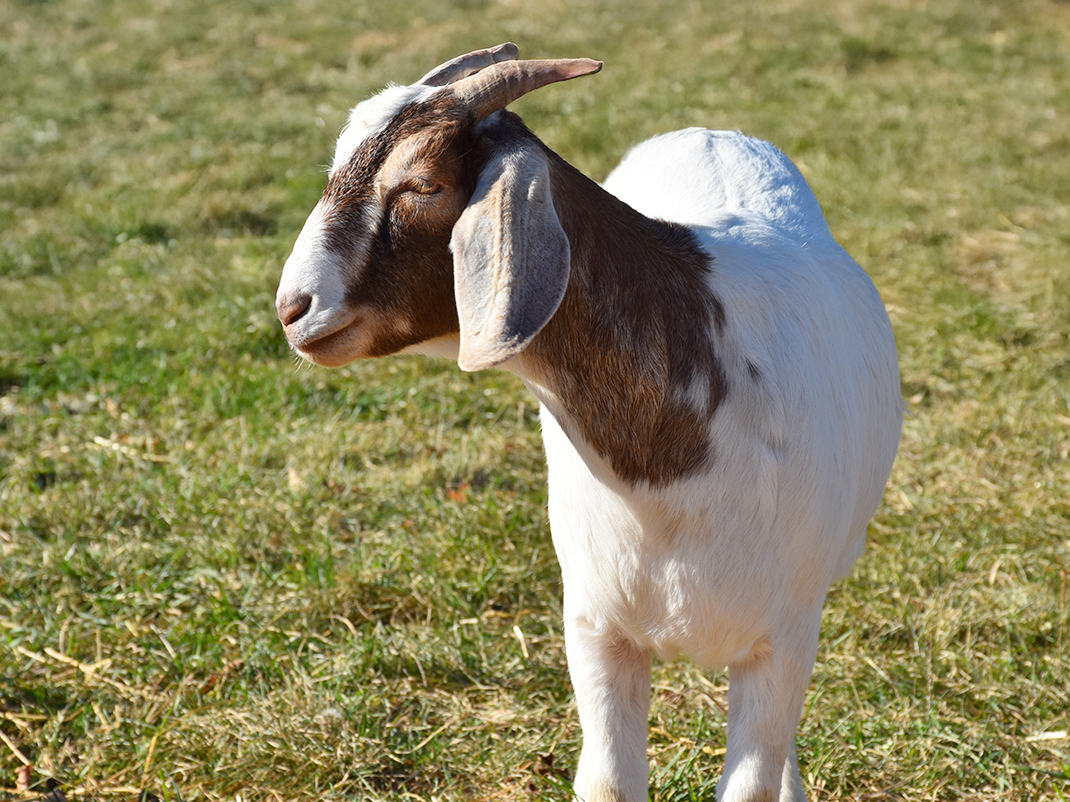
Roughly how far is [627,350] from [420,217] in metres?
Result: 0.46

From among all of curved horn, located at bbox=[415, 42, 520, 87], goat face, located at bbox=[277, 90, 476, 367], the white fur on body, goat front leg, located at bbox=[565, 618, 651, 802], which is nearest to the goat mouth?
goat face, located at bbox=[277, 90, 476, 367]

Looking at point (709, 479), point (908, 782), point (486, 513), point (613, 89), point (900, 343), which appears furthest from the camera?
point (613, 89)

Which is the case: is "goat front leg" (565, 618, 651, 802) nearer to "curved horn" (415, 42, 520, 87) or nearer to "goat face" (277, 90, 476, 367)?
"goat face" (277, 90, 476, 367)

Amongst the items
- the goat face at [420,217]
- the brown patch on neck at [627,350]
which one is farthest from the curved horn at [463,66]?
the brown patch on neck at [627,350]

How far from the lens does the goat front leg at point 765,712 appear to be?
90.0 inches

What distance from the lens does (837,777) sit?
9.48ft

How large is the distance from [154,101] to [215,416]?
6.53m

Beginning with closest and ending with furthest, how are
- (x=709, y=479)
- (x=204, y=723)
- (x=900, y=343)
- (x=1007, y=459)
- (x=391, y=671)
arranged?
1. (x=709, y=479)
2. (x=204, y=723)
3. (x=391, y=671)
4. (x=1007, y=459)
5. (x=900, y=343)

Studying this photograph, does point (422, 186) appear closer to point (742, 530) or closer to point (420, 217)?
point (420, 217)

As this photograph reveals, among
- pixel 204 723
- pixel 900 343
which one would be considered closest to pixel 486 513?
pixel 204 723

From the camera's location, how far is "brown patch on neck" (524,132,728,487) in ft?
6.53

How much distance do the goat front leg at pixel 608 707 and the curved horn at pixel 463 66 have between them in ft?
3.92

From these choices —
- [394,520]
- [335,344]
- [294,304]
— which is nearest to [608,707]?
[335,344]

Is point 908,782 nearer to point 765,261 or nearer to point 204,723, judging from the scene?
point 765,261
